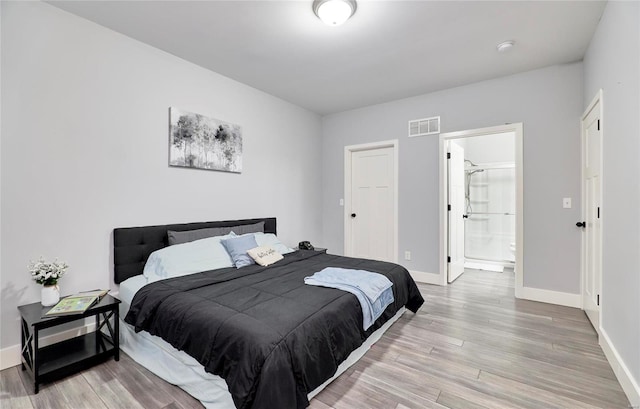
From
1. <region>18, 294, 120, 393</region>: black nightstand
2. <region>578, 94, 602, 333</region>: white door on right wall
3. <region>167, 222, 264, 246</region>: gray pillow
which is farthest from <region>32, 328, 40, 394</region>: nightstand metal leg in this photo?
<region>578, 94, 602, 333</region>: white door on right wall

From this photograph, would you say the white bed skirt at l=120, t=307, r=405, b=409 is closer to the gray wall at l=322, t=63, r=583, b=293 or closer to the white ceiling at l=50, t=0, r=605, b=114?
the gray wall at l=322, t=63, r=583, b=293

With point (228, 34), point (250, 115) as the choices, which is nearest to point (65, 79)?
point (228, 34)

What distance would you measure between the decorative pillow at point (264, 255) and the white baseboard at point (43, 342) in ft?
4.80

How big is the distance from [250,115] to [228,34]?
1270 millimetres

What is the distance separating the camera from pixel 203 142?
328cm

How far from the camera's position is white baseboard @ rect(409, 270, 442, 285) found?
407cm

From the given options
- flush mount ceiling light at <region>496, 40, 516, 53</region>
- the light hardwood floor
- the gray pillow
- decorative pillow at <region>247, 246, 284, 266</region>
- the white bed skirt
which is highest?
flush mount ceiling light at <region>496, 40, 516, 53</region>

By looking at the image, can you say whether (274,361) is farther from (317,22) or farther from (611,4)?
(611,4)

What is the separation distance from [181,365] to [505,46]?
154 inches

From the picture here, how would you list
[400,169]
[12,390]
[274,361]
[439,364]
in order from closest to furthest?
[274,361] < [12,390] < [439,364] < [400,169]

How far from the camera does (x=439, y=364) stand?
2.11m

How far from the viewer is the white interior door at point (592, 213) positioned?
8.30 ft

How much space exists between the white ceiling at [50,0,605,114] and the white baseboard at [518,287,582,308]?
2.62 meters

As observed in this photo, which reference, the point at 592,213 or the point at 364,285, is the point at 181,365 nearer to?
the point at 364,285
